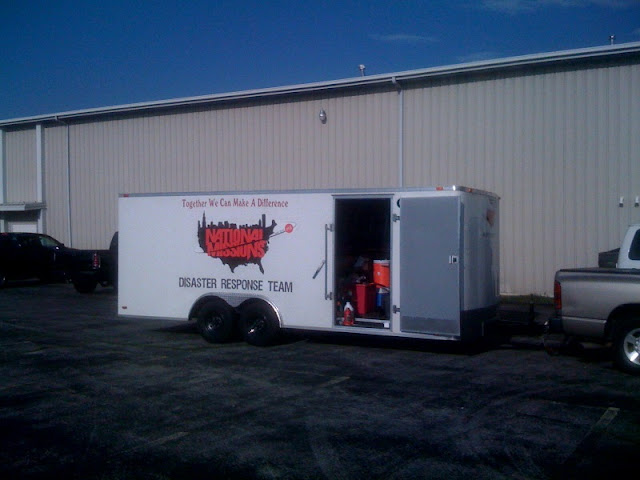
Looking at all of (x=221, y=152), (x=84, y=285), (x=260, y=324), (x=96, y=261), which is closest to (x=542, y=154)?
(x=260, y=324)

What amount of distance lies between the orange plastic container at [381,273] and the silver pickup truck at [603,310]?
9.97ft

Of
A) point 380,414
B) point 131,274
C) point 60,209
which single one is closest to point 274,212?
point 131,274

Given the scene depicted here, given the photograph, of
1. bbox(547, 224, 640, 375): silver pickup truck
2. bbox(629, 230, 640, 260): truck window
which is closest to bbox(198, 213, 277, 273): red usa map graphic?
bbox(547, 224, 640, 375): silver pickup truck

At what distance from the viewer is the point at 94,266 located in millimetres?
22531

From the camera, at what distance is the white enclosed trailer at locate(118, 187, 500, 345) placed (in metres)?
11.5

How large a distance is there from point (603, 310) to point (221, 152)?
16.6m

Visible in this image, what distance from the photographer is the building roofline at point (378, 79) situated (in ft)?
58.6

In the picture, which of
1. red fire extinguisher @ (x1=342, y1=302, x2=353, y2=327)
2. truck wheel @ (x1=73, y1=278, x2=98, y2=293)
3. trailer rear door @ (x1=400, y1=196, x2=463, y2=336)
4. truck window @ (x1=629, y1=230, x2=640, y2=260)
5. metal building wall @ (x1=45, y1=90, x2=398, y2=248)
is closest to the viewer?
truck window @ (x1=629, y1=230, x2=640, y2=260)

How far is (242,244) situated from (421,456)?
23.5ft

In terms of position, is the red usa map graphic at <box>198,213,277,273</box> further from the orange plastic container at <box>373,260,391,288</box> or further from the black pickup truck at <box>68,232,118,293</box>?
the black pickup truck at <box>68,232,118,293</box>

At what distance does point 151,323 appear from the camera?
54.5ft

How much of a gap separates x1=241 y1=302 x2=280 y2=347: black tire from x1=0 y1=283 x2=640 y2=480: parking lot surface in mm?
401

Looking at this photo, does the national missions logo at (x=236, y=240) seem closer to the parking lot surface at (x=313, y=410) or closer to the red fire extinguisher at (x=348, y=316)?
the parking lot surface at (x=313, y=410)

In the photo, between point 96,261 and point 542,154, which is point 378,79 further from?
point 96,261
